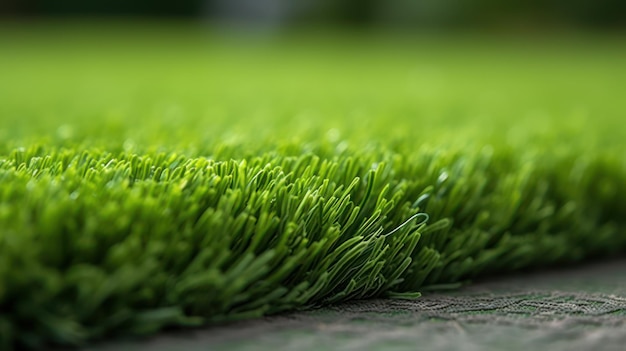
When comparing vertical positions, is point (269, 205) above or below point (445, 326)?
above

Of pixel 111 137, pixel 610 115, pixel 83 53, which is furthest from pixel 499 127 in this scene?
pixel 83 53

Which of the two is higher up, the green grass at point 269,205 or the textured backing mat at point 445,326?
the green grass at point 269,205

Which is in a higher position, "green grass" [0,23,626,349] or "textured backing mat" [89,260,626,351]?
"green grass" [0,23,626,349]

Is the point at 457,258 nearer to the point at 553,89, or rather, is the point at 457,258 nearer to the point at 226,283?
the point at 226,283
